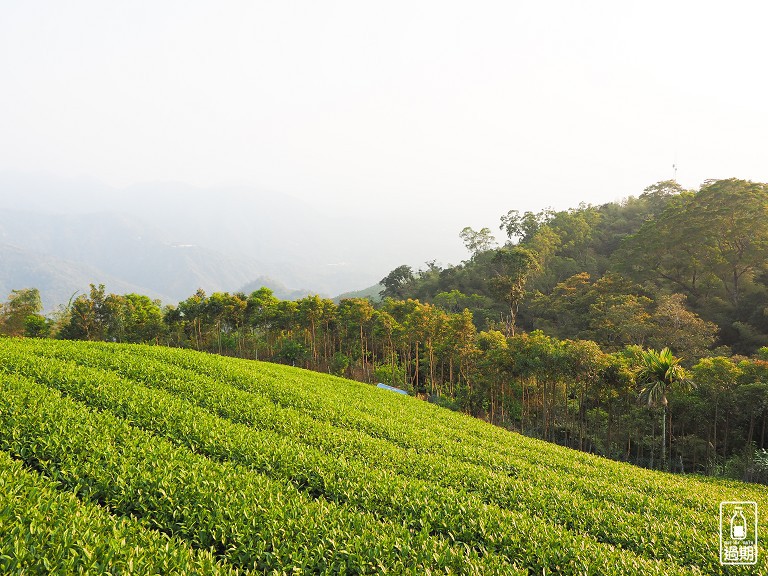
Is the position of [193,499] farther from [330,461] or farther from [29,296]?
[29,296]

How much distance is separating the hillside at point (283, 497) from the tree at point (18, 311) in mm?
37128

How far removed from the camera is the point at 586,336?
37.8m

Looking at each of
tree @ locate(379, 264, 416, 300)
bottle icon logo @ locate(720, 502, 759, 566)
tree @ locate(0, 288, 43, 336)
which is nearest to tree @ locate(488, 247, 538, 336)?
bottle icon logo @ locate(720, 502, 759, 566)

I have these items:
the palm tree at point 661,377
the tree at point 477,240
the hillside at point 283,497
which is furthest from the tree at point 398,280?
the hillside at point 283,497

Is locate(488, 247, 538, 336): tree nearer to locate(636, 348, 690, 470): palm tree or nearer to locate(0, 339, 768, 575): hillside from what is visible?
locate(636, 348, 690, 470): palm tree

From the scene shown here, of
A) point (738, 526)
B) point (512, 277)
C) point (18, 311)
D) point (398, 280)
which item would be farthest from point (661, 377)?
point (398, 280)

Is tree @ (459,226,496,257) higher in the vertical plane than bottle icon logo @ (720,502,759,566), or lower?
higher

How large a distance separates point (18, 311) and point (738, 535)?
59.2m

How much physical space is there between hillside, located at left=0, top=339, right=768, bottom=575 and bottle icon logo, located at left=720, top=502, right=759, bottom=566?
312 mm

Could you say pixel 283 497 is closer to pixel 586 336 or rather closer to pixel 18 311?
pixel 586 336

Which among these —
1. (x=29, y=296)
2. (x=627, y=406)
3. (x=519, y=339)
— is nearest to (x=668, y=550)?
(x=519, y=339)

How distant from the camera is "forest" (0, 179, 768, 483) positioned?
2270cm

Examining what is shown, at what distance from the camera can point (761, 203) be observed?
122 ft

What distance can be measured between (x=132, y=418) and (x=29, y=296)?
46.1 meters
